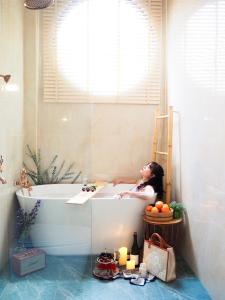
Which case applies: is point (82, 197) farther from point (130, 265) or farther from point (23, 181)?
point (130, 265)

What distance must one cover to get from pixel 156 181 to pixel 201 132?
919 mm

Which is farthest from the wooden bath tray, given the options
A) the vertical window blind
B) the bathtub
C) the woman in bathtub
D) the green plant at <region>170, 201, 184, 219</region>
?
the vertical window blind

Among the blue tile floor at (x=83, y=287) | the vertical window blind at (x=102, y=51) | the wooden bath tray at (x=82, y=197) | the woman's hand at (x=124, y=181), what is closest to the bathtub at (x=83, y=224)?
the wooden bath tray at (x=82, y=197)

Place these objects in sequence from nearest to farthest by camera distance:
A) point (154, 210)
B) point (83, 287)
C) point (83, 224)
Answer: point (83, 287), point (154, 210), point (83, 224)

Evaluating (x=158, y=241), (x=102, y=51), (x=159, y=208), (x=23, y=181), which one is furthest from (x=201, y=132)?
(x=23, y=181)

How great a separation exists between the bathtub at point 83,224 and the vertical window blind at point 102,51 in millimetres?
1301

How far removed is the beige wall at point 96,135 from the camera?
3648 mm

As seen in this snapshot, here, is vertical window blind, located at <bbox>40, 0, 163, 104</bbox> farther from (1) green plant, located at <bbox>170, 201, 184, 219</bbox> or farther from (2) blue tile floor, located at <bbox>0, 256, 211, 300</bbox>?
(2) blue tile floor, located at <bbox>0, 256, 211, 300</bbox>

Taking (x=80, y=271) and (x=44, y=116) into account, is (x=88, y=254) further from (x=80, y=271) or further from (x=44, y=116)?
(x=44, y=116)

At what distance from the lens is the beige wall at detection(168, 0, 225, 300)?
2234 millimetres

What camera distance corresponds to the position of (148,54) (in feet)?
12.3

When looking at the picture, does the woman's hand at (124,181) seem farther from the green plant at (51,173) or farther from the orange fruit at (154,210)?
the orange fruit at (154,210)

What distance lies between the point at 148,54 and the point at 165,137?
101cm

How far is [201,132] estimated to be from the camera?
2.59 metres
